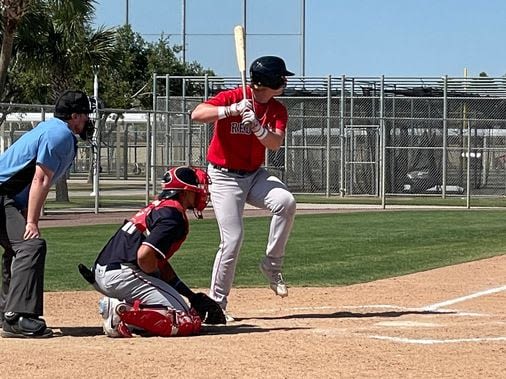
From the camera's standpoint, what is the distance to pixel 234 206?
906cm

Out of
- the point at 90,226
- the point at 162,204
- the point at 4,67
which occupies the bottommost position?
the point at 90,226

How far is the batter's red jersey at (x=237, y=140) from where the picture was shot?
9.00 m

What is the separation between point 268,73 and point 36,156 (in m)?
1.98

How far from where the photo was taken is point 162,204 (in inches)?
324

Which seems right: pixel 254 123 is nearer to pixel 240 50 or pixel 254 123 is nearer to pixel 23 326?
pixel 240 50

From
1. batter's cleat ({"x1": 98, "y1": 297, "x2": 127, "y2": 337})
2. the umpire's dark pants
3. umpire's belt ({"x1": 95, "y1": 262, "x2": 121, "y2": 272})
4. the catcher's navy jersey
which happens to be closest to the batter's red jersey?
the catcher's navy jersey

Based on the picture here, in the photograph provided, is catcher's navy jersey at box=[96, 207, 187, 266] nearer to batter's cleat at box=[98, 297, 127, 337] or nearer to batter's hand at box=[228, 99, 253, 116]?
batter's cleat at box=[98, 297, 127, 337]

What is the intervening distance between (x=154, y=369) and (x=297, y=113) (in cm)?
3248

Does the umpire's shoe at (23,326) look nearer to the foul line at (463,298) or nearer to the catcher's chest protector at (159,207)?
the catcher's chest protector at (159,207)

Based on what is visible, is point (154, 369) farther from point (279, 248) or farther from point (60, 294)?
point (60, 294)

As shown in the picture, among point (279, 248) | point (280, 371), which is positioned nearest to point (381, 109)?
point (279, 248)

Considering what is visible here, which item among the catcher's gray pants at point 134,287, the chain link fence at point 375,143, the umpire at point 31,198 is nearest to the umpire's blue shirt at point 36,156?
the umpire at point 31,198

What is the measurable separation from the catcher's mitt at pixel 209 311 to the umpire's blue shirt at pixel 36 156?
1.52 m

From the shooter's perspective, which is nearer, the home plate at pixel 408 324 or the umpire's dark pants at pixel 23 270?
the umpire's dark pants at pixel 23 270
